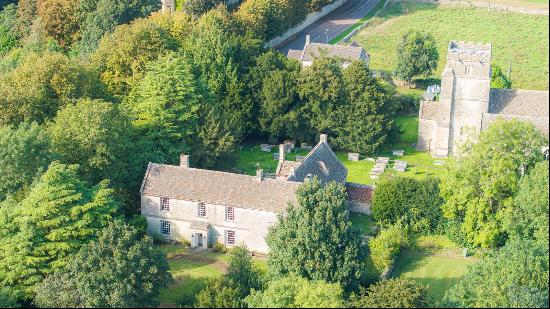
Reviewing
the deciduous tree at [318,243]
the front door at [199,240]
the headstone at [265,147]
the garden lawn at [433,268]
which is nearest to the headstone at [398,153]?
the headstone at [265,147]

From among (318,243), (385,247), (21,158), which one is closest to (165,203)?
(21,158)

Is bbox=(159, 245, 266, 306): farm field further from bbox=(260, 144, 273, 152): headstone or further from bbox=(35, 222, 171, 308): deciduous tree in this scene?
bbox=(260, 144, 273, 152): headstone

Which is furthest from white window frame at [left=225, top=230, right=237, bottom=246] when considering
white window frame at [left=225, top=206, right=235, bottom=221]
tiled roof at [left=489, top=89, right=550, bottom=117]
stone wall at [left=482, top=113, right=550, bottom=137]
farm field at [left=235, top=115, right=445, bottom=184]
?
tiled roof at [left=489, top=89, right=550, bottom=117]

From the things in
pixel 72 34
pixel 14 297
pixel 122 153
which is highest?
pixel 72 34

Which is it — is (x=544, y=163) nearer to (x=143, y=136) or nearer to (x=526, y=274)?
(x=526, y=274)

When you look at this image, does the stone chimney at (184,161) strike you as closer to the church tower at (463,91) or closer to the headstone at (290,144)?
the headstone at (290,144)

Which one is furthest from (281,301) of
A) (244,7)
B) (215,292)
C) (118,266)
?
(244,7)
